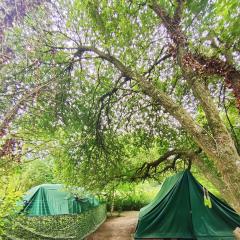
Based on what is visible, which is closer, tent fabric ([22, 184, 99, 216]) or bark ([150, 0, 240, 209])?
bark ([150, 0, 240, 209])

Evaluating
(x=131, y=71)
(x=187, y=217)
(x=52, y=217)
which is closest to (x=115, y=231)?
(x=52, y=217)

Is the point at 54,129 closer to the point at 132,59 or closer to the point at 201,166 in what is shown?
the point at 132,59

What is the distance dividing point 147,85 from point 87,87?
1566 millimetres

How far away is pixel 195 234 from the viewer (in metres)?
4.39

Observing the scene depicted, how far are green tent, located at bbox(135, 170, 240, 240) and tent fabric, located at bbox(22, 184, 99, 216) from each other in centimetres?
357

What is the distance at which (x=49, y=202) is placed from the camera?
8320 millimetres

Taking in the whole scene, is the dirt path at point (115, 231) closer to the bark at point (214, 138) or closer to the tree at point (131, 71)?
the tree at point (131, 71)

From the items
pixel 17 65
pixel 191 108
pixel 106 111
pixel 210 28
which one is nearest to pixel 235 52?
pixel 210 28

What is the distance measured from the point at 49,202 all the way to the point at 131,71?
5.60 m

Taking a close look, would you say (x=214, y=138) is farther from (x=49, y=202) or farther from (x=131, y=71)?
(x=49, y=202)

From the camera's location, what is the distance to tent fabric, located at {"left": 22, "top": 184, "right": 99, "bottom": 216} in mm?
8059

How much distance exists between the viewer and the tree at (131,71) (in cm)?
340

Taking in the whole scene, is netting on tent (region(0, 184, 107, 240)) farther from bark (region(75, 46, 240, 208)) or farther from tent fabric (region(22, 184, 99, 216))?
bark (region(75, 46, 240, 208))

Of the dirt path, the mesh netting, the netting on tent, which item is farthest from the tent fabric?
the mesh netting
